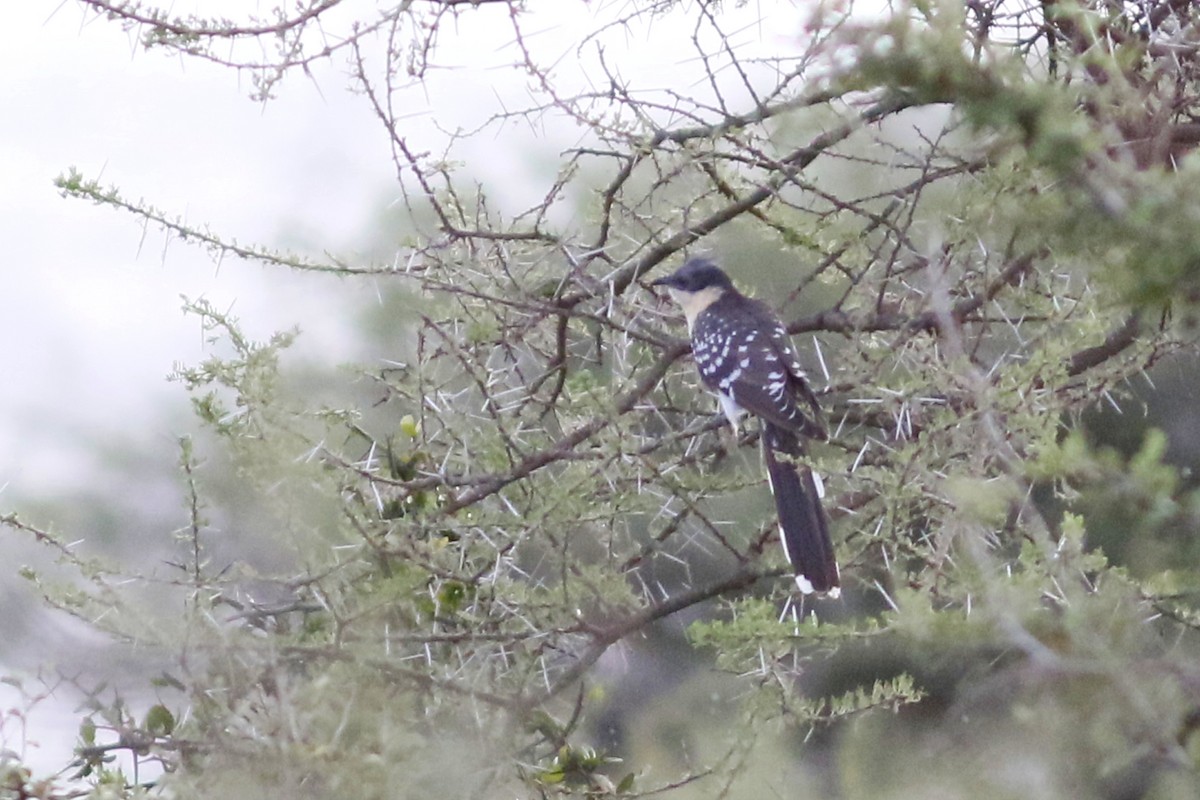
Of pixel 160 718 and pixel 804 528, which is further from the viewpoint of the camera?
pixel 804 528

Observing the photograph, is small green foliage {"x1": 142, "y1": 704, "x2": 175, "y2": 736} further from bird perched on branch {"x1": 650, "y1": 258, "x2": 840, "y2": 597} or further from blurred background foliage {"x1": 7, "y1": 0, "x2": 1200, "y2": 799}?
bird perched on branch {"x1": 650, "y1": 258, "x2": 840, "y2": 597}

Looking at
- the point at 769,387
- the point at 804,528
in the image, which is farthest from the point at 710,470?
the point at 804,528

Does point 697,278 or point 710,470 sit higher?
point 697,278

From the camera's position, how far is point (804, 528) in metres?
2.91

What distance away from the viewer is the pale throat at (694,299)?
372cm

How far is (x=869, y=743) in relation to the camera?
12.9ft

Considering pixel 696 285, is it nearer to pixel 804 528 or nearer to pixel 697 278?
pixel 697 278

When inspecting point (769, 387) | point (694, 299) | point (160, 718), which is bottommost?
point (160, 718)

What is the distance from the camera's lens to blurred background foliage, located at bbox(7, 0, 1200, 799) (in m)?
1.23

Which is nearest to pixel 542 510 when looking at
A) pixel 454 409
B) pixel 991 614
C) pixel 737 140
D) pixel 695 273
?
pixel 454 409

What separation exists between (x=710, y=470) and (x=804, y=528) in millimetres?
796

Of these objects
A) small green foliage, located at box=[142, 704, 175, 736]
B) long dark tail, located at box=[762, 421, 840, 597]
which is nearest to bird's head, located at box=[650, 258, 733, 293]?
long dark tail, located at box=[762, 421, 840, 597]

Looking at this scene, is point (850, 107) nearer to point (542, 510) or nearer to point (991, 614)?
point (542, 510)

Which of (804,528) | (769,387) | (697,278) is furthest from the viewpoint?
(697,278)
